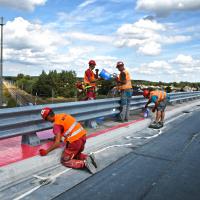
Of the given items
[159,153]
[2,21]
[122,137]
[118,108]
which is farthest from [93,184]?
[2,21]

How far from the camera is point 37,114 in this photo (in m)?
6.16

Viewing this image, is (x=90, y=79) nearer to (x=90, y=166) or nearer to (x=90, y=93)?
(x=90, y=93)

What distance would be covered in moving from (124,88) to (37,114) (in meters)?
3.77

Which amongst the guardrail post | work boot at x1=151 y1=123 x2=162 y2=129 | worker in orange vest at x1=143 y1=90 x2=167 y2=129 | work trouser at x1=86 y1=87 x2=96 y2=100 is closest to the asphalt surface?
the guardrail post

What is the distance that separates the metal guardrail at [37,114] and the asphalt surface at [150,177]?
1622 millimetres

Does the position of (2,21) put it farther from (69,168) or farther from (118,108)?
(69,168)

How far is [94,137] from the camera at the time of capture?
704cm

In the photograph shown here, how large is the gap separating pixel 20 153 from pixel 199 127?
226 inches

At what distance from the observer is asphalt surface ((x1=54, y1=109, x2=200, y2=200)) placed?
4.16 m

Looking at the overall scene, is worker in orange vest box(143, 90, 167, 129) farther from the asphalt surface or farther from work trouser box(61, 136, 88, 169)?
work trouser box(61, 136, 88, 169)

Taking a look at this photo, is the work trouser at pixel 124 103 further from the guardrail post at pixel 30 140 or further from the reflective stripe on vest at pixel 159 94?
the guardrail post at pixel 30 140

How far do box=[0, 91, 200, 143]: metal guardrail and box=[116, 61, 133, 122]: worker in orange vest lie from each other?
17 cm

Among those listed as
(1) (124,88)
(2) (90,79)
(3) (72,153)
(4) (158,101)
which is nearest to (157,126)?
(4) (158,101)

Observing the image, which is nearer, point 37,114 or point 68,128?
point 68,128
